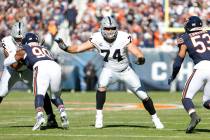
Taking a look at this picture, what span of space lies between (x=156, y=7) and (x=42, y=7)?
4.49m

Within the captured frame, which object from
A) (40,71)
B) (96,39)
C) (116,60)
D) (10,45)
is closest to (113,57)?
(116,60)

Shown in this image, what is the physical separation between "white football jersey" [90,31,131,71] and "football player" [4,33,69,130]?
2.58ft

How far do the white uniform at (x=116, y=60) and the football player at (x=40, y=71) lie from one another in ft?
2.53

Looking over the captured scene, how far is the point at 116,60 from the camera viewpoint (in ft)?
36.2

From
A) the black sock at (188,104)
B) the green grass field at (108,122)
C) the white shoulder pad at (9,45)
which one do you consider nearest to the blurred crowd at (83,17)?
the green grass field at (108,122)

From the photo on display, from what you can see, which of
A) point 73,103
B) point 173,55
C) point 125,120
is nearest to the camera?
point 125,120

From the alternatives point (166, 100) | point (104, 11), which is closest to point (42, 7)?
point (104, 11)

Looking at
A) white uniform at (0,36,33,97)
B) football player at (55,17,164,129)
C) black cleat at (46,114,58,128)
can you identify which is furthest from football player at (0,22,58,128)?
football player at (55,17,164,129)

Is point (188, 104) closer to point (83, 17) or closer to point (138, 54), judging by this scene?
point (138, 54)

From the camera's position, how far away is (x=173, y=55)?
22.6 meters

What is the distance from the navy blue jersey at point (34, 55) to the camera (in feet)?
35.4

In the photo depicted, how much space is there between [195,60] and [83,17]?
1507 centimetres

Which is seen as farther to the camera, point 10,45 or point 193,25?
point 10,45

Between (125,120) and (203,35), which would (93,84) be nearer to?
(125,120)
